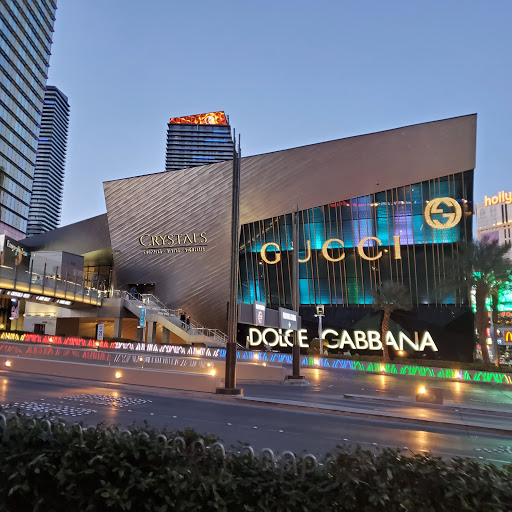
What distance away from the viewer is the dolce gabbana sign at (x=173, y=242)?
174 ft

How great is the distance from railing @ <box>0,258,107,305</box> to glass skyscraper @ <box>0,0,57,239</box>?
4814cm

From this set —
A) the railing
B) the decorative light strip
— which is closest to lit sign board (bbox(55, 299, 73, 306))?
the railing

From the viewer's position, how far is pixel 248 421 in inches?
517

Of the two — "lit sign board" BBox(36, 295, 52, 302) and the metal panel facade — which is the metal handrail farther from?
"lit sign board" BBox(36, 295, 52, 302)

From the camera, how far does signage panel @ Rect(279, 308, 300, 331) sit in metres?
22.3

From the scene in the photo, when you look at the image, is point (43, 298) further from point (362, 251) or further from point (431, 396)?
point (431, 396)

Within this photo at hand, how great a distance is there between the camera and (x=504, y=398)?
21.4 meters

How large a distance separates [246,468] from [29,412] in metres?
11.0

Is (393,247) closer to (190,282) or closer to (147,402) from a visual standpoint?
(190,282)

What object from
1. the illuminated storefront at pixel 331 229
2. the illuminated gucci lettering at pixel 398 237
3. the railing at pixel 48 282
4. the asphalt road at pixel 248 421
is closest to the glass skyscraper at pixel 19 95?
the illuminated storefront at pixel 331 229

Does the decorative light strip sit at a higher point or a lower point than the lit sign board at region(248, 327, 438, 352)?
lower

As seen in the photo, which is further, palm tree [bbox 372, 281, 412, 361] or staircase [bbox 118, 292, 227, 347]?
staircase [bbox 118, 292, 227, 347]

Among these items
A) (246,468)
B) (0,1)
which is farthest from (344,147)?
(0,1)

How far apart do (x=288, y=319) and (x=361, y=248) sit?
2801 centimetres
